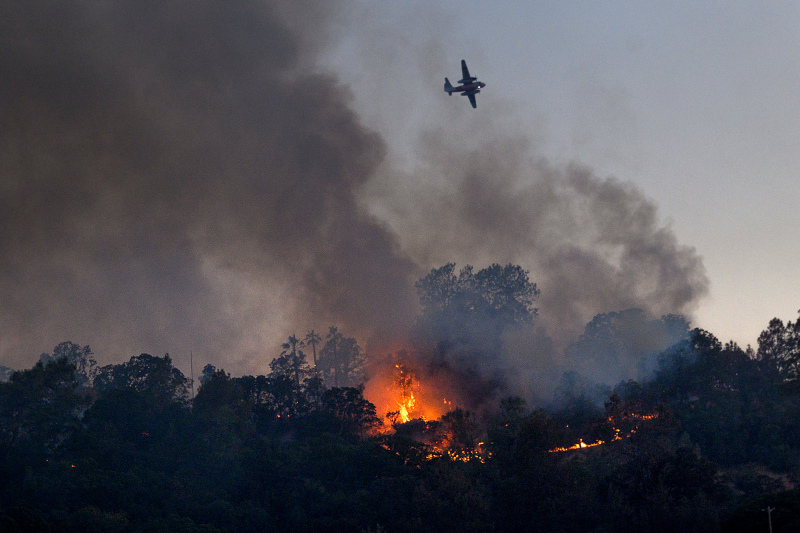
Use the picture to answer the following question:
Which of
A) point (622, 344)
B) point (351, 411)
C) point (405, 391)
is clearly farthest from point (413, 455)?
point (622, 344)

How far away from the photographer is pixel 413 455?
279 ft

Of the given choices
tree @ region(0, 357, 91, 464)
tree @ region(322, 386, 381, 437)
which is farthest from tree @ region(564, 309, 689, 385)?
tree @ region(0, 357, 91, 464)

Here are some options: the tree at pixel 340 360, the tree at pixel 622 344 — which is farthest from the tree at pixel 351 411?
the tree at pixel 340 360

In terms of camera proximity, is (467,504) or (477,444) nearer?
(467,504)

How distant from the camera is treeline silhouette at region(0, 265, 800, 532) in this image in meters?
70.2

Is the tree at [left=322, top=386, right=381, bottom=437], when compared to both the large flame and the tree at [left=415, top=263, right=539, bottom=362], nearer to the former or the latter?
the large flame

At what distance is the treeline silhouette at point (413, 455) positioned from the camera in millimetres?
70250

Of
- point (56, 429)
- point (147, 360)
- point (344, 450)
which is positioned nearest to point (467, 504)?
point (344, 450)

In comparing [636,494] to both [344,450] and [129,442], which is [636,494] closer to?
[344,450]

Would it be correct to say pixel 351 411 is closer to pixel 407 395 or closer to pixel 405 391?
pixel 405 391

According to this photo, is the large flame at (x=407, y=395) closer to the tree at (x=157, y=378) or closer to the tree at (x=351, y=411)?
the tree at (x=351, y=411)

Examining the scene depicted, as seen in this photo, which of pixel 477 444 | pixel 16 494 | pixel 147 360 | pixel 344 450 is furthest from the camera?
pixel 147 360

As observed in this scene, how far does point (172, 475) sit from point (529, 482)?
150 ft

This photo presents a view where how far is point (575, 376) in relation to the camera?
116m
